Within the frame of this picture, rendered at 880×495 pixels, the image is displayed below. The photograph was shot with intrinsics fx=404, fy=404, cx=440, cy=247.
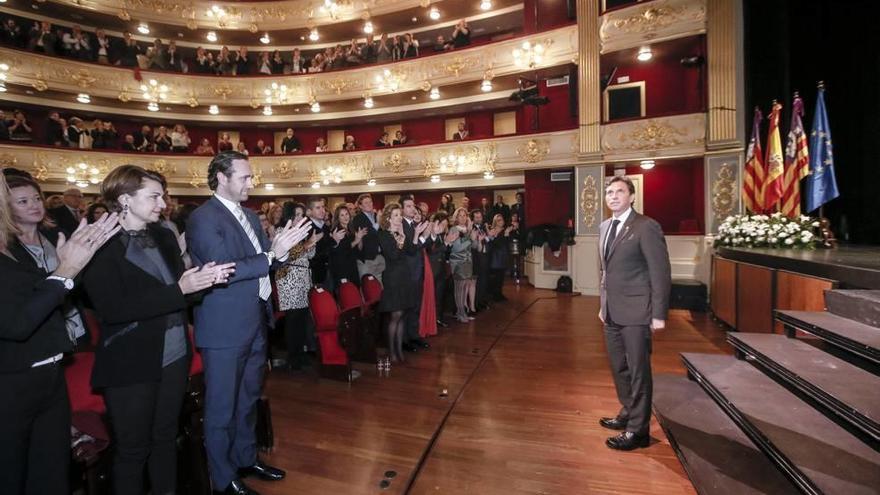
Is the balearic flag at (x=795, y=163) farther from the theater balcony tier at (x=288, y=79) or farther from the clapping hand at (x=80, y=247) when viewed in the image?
the clapping hand at (x=80, y=247)

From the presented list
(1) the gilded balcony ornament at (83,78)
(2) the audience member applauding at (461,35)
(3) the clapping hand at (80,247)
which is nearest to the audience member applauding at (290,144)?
(1) the gilded balcony ornament at (83,78)

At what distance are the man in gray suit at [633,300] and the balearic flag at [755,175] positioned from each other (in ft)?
19.1

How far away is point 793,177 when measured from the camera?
6062 mm

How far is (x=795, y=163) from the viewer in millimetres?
6008

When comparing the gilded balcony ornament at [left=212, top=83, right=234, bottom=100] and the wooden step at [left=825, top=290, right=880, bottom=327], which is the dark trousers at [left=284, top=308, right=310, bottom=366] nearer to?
the wooden step at [left=825, top=290, right=880, bottom=327]

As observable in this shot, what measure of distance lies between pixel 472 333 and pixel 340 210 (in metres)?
2.54

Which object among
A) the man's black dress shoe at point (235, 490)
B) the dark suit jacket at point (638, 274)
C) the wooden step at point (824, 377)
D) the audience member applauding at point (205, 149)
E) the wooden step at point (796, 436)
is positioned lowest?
the man's black dress shoe at point (235, 490)

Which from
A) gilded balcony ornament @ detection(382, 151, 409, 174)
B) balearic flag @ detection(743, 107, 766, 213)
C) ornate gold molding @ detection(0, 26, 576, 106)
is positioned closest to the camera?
balearic flag @ detection(743, 107, 766, 213)

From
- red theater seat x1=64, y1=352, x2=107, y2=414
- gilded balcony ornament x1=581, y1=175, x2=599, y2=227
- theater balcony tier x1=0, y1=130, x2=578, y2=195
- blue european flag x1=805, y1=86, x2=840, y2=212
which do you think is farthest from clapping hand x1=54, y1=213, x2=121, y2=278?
theater balcony tier x1=0, y1=130, x2=578, y2=195

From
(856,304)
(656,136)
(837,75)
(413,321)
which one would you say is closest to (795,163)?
(837,75)

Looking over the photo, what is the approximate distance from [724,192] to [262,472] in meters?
9.44

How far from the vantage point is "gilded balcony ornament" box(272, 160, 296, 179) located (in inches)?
567

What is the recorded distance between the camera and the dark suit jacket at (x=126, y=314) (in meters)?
1.58

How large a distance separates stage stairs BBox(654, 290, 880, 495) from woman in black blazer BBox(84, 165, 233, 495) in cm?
265
